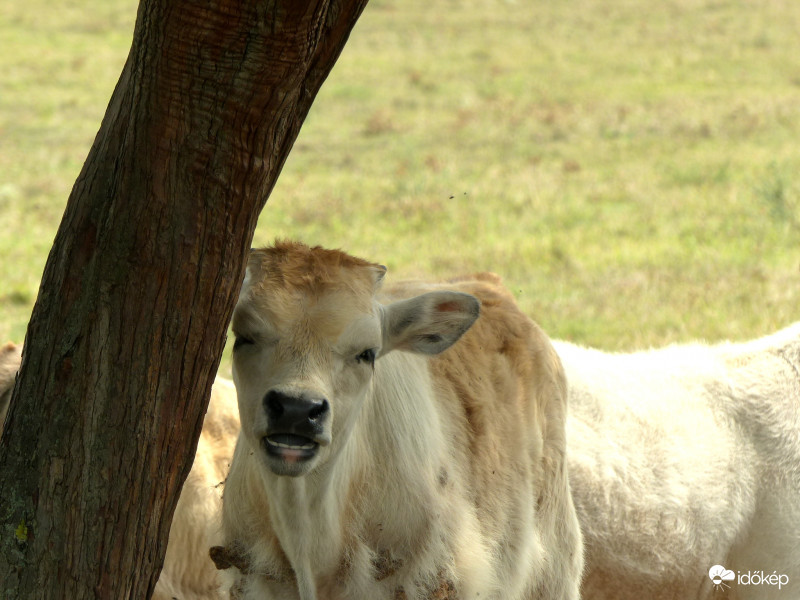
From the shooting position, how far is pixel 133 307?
328 cm

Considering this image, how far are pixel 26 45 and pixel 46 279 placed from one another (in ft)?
84.3

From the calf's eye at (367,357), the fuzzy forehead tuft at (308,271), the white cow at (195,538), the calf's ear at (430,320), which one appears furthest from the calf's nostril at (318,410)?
the white cow at (195,538)

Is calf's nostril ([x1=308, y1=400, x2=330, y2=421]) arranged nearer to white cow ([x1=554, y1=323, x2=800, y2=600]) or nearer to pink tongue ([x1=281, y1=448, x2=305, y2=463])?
pink tongue ([x1=281, y1=448, x2=305, y2=463])

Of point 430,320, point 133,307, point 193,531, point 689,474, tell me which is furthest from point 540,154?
point 133,307

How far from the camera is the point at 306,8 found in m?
3.08

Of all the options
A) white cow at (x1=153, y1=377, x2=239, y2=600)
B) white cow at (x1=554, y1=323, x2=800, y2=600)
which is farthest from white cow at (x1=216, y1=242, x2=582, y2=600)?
white cow at (x1=554, y1=323, x2=800, y2=600)

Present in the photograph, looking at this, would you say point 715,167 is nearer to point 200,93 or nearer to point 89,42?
point 200,93

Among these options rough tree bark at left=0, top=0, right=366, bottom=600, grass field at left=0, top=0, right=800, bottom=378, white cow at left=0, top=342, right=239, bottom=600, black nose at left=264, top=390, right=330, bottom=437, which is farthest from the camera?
grass field at left=0, top=0, right=800, bottom=378

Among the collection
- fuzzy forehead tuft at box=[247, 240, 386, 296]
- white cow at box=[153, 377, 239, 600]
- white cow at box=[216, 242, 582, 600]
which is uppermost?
fuzzy forehead tuft at box=[247, 240, 386, 296]

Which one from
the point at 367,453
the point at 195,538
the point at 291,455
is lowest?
the point at 195,538

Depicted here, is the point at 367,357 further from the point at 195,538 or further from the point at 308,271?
the point at 195,538

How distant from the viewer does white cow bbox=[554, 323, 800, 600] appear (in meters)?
6.48

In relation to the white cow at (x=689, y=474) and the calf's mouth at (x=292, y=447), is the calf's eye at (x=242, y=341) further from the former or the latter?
the white cow at (x=689, y=474)

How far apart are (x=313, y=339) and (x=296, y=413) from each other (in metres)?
0.36
